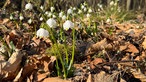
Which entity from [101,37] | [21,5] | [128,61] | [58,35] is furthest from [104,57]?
[21,5]

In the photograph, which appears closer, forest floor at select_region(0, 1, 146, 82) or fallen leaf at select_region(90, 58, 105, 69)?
forest floor at select_region(0, 1, 146, 82)

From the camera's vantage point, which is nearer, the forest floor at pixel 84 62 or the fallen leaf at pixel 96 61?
the forest floor at pixel 84 62

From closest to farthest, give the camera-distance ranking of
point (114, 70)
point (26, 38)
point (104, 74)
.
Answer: point (104, 74), point (114, 70), point (26, 38)

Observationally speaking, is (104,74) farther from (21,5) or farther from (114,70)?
(21,5)

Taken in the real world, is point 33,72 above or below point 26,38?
below

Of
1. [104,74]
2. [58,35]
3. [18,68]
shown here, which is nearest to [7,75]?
[18,68]

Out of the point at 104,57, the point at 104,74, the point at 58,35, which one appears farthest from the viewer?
the point at 58,35

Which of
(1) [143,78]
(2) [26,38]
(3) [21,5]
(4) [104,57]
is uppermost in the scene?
(3) [21,5]

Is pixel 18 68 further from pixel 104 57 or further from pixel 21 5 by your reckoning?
pixel 21 5

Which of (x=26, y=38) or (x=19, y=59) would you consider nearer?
(x=19, y=59)
